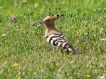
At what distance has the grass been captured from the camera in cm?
652

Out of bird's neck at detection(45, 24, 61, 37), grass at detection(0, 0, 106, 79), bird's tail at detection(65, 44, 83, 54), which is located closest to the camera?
grass at detection(0, 0, 106, 79)

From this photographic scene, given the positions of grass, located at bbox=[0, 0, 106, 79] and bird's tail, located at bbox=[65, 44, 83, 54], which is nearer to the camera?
grass, located at bbox=[0, 0, 106, 79]

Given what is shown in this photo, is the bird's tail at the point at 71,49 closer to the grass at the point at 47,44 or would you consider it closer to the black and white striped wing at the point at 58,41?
the black and white striped wing at the point at 58,41

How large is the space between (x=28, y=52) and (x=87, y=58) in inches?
48.8

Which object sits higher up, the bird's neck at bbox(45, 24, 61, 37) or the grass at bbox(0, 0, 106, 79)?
the bird's neck at bbox(45, 24, 61, 37)

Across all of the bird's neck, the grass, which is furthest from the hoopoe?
the grass

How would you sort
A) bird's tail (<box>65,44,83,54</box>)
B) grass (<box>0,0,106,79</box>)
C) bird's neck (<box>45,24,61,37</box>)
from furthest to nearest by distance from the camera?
bird's neck (<box>45,24,61,37</box>) → bird's tail (<box>65,44,83,54</box>) → grass (<box>0,0,106,79</box>)

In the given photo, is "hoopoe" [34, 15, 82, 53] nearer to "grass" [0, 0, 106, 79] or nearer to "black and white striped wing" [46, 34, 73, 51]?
"black and white striped wing" [46, 34, 73, 51]

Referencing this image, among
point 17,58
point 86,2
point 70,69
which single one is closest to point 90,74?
point 70,69

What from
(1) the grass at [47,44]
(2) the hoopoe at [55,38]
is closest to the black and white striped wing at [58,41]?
(2) the hoopoe at [55,38]

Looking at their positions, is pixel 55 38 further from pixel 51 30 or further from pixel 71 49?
pixel 51 30

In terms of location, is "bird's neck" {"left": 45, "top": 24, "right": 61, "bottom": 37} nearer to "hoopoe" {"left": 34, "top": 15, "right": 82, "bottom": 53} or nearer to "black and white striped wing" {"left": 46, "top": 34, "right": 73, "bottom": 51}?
"hoopoe" {"left": 34, "top": 15, "right": 82, "bottom": 53}

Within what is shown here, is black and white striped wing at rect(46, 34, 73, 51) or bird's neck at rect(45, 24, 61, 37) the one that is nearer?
black and white striped wing at rect(46, 34, 73, 51)

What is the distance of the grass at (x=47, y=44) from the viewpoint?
257 inches
